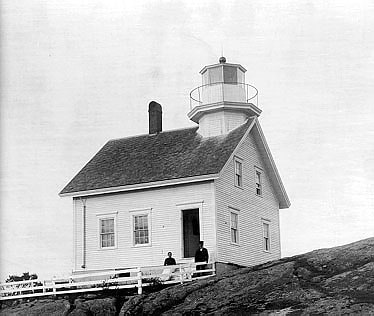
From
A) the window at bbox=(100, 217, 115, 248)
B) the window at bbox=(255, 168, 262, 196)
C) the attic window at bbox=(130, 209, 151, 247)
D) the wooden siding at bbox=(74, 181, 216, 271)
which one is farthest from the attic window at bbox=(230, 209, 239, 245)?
the window at bbox=(100, 217, 115, 248)

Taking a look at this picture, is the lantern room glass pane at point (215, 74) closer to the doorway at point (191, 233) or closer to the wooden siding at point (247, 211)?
the wooden siding at point (247, 211)

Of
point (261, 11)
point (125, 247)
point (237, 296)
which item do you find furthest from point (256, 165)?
point (261, 11)

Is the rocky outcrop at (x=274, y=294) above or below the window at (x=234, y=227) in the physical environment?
below

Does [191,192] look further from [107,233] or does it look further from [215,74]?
[215,74]

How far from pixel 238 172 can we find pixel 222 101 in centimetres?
277

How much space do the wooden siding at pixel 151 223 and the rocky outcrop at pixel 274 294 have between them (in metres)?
4.74

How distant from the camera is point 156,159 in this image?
30875mm

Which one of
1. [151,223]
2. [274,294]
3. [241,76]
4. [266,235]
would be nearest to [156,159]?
[151,223]

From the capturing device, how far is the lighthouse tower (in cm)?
3092

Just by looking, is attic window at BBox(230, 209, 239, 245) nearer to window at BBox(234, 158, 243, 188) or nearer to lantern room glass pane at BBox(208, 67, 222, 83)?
window at BBox(234, 158, 243, 188)

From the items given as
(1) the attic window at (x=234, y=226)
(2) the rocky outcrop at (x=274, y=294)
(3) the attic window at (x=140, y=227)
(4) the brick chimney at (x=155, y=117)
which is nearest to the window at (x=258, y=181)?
(1) the attic window at (x=234, y=226)

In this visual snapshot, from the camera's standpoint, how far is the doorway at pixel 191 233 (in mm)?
30062

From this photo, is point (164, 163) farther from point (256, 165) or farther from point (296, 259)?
point (296, 259)

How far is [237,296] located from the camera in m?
20.9
